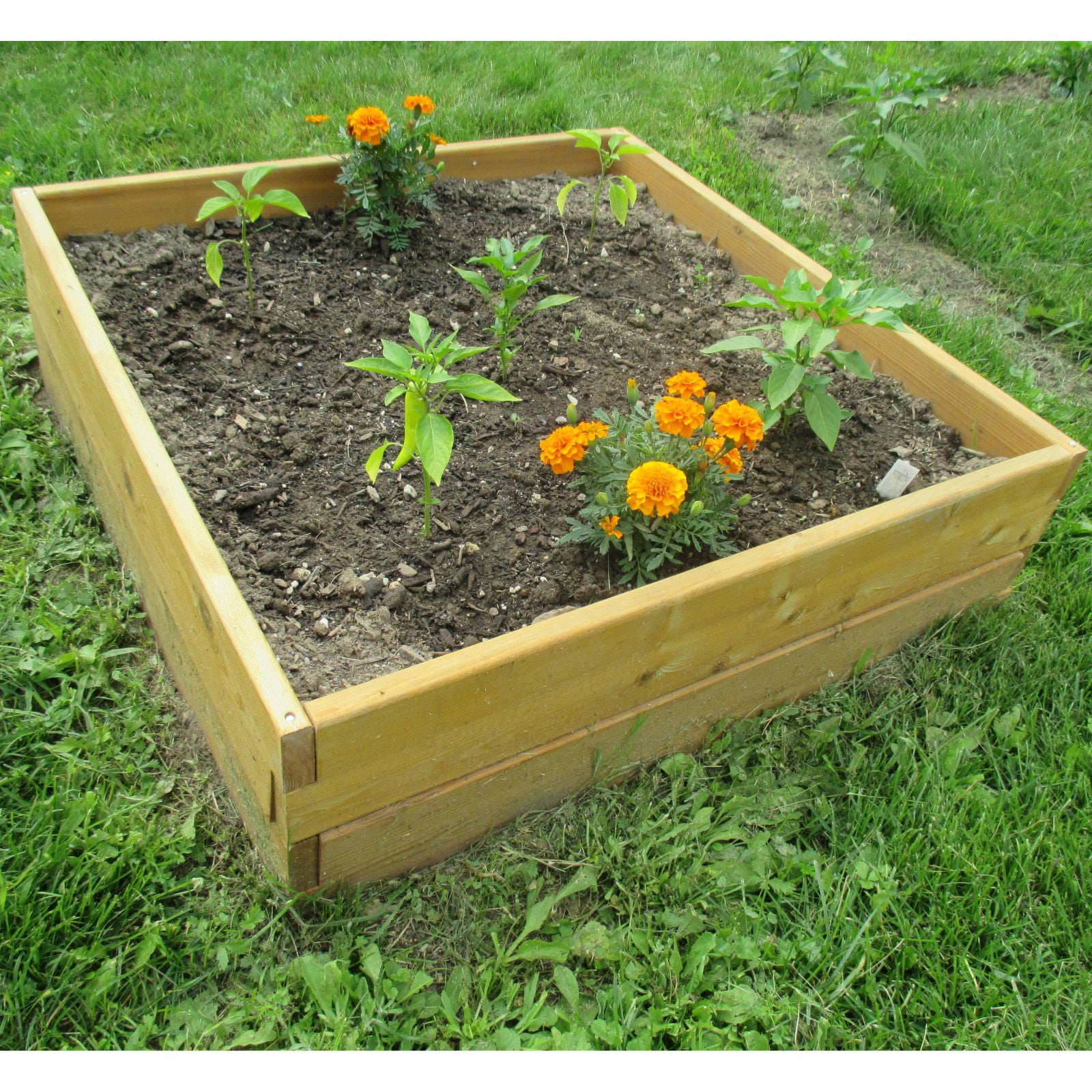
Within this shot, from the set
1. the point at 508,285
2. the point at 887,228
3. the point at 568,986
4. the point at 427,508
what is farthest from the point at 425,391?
the point at 887,228

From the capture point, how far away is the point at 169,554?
1.81m

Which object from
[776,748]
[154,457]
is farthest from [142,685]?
[776,748]

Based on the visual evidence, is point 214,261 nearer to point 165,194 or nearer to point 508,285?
point 165,194

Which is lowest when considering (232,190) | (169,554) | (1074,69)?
(169,554)

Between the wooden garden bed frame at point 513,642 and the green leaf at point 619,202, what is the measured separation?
602mm

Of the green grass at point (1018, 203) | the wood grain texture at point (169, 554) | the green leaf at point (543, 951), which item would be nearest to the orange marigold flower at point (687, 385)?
the wood grain texture at point (169, 554)

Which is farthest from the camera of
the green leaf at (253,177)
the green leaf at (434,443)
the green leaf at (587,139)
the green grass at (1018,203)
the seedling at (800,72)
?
the seedling at (800,72)

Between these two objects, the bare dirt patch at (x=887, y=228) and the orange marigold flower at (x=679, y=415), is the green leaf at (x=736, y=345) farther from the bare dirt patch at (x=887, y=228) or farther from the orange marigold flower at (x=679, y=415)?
the bare dirt patch at (x=887, y=228)

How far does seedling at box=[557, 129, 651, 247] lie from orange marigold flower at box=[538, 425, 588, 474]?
1152 millimetres

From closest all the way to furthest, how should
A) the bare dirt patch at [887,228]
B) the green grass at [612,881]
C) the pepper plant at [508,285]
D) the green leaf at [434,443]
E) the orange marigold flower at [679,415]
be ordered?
the green grass at [612,881] < the green leaf at [434,443] < the orange marigold flower at [679,415] < the pepper plant at [508,285] < the bare dirt patch at [887,228]

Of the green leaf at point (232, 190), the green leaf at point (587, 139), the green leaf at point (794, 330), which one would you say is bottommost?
the green leaf at point (794, 330)

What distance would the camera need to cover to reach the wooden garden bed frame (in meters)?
1.52

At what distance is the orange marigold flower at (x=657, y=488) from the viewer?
177 centimetres

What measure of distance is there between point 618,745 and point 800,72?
Answer: 338 centimetres
